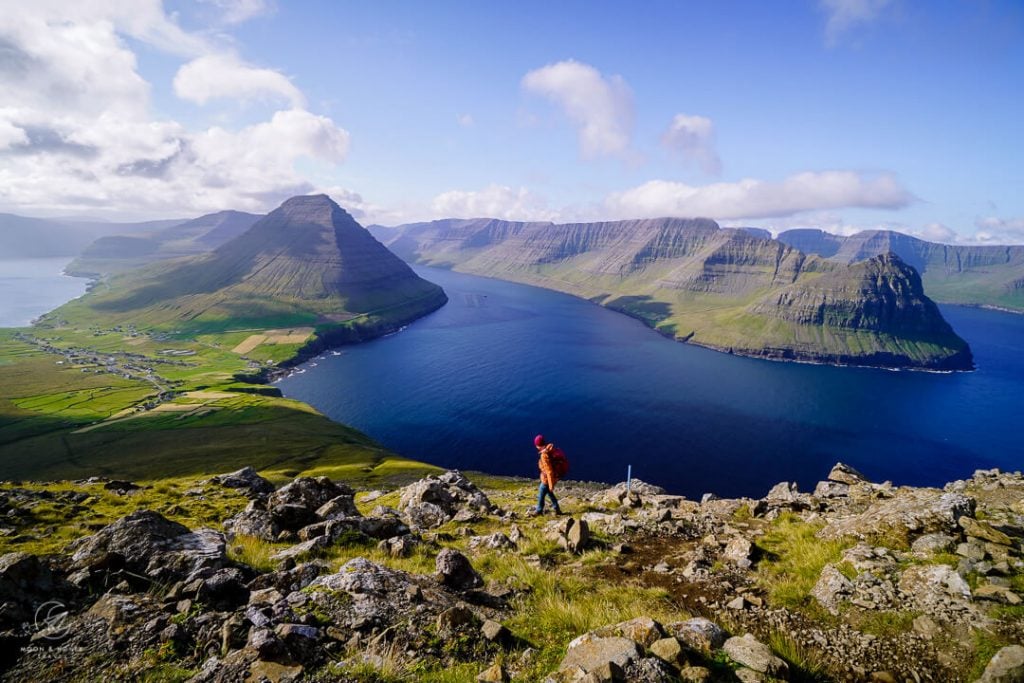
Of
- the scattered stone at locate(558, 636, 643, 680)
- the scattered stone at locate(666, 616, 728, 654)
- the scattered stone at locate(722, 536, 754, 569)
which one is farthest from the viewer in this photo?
the scattered stone at locate(722, 536, 754, 569)

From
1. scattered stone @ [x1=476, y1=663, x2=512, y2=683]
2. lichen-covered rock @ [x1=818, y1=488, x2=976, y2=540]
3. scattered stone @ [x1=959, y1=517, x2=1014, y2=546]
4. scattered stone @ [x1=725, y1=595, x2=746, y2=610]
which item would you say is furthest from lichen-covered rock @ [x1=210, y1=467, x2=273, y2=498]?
A: scattered stone @ [x1=959, y1=517, x2=1014, y2=546]

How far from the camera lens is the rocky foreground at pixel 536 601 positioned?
8227mm

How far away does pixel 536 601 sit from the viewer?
478 inches

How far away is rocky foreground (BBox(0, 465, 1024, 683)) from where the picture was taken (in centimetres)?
823

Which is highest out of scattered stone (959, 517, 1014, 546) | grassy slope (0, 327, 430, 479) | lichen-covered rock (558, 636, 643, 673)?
lichen-covered rock (558, 636, 643, 673)

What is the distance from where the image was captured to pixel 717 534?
63.4 feet

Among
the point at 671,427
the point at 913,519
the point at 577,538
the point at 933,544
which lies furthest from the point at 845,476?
Result: the point at 671,427

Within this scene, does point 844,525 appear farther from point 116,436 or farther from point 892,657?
point 116,436

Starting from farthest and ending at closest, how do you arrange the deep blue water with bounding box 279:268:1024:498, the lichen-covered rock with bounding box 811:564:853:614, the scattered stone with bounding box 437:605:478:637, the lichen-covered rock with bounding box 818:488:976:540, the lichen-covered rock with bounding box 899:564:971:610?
the deep blue water with bounding box 279:268:1024:498
the lichen-covered rock with bounding box 818:488:976:540
the lichen-covered rock with bounding box 811:564:853:614
the lichen-covered rock with bounding box 899:564:971:610
the scattered stone with bounding box 437:605:478:637

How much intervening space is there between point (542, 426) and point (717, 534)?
123 m

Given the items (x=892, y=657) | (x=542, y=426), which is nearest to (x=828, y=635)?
(x=892, y=657)

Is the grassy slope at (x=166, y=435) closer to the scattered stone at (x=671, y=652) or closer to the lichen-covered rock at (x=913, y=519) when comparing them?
the lichen-covered rock at (x=913, y=519)

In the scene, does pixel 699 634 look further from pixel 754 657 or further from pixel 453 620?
pixel 453 620

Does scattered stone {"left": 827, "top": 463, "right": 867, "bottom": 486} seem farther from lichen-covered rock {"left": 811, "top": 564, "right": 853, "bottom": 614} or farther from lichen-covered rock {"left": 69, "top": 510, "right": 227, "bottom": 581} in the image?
lichen-covered rock {"left": 69, "top": 510, "right": 227, "bottom": 581}
